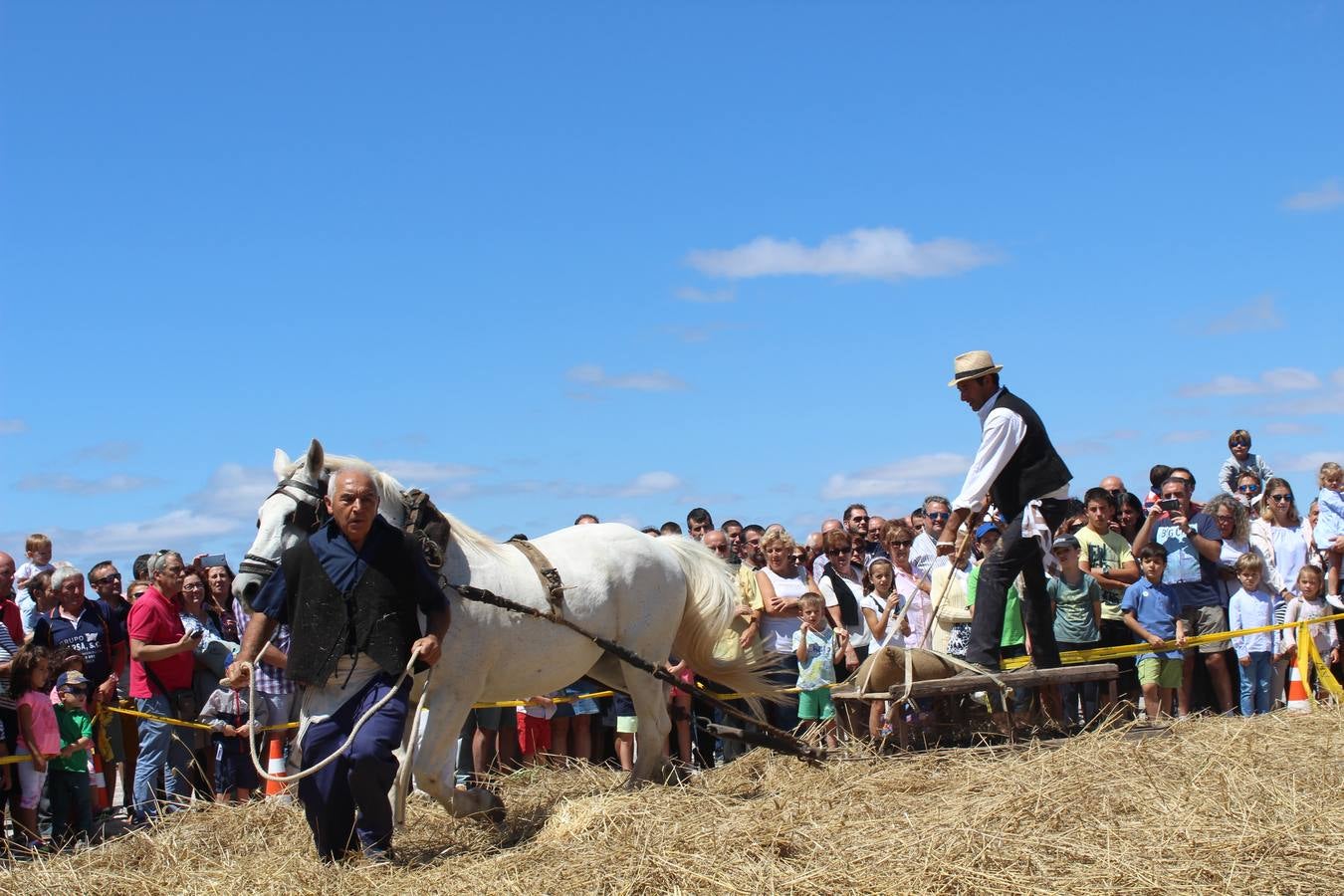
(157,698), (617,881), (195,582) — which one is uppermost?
(195,582)

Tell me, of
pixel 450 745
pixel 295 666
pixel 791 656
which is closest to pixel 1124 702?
pixel 791 656

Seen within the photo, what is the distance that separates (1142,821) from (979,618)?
2750 millimetres

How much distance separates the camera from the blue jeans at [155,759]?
8.52 meters

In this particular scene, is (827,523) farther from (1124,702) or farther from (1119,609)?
(1124,702)

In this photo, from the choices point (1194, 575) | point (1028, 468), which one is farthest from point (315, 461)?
point (1194, 575)

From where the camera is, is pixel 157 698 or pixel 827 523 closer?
pixel 157 698

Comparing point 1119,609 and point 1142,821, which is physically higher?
point 1119,609

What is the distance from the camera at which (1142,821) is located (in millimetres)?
5582

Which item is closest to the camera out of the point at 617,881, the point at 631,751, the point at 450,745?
the point at 617,881

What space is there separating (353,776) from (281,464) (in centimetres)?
165

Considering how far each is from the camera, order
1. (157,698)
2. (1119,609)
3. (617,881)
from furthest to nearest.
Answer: (1119,609), (157,698), (617,881)

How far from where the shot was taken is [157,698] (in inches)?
350

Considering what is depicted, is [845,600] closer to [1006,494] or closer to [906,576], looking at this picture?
[906,576]

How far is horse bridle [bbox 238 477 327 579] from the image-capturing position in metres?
6.19
